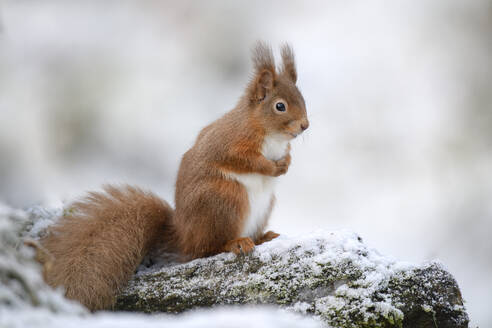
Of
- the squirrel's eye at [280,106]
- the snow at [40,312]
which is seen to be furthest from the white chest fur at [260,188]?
the snow at [40,312]

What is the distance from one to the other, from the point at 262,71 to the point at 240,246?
0.71m

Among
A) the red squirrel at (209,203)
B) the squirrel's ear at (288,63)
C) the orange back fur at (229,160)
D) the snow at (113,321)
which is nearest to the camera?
the snow at (113,321)

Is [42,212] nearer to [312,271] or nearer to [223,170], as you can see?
[223,170]

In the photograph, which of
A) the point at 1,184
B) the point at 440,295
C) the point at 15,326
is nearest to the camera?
the point at 15,326

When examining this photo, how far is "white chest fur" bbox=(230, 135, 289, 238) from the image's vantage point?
1972mm

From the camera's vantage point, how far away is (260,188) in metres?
2.01

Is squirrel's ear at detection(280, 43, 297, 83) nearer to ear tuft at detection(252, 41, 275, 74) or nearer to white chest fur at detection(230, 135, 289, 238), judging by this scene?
ear tuft at detection(252, 41, 275, 74)

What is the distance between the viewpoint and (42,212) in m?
2.04

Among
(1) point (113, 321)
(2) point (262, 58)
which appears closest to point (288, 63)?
(2) point (262, 58)

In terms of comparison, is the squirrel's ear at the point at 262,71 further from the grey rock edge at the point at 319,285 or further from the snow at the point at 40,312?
the snow at the point at 40,312

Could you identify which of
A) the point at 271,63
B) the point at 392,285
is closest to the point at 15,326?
the point at 392,285

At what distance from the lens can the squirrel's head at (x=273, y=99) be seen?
2029 millimetres

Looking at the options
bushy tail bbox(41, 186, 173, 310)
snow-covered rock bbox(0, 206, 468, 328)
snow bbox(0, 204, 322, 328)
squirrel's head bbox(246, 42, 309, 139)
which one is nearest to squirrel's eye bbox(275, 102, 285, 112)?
squirrel's head bbox(246, 42, 309, 139)

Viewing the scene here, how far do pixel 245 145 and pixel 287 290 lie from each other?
0.61m
